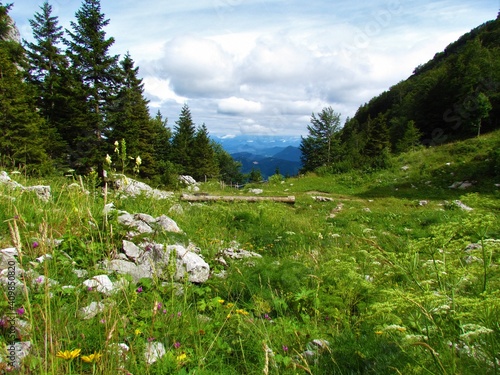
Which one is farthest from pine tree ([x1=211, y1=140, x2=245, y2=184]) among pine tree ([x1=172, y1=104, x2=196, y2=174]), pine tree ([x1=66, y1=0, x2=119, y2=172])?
pine tree ([x1=66, y1=0, x2=119, y2=172])

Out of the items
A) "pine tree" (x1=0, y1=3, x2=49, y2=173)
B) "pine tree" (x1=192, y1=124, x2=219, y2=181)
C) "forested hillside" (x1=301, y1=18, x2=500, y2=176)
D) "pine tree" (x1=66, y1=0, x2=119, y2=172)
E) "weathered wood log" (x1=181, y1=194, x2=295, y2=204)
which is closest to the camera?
"weathered wood log" (x1=181, y1=194, x2=295, y2=204)

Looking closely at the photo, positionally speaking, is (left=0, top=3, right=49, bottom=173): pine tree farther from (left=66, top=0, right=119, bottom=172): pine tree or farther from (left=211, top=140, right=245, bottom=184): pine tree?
(left=211, top=140, right=245, bottom=184): pine tree

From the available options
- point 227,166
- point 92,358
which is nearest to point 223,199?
point 92,358

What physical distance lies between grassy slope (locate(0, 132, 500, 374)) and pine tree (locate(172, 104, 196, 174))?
47.2m

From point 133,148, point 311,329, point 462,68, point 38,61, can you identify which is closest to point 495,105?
point 462,68

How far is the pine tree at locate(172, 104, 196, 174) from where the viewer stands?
5372 centimetres

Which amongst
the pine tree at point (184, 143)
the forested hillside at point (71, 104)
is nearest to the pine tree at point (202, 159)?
the pine tree at point (184, 143)

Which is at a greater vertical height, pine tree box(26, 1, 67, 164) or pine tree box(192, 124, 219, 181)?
pine tree box(26, 1, 67, 164)

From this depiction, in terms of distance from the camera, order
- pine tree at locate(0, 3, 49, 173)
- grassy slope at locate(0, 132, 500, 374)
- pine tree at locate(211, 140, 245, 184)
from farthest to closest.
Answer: pine tree at locate(211, 140, 245, 184), pine tree at locate(0, 3, 49, 173), grassy slope at locate(0, 132, 500, 374)

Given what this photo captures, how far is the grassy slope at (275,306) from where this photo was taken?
1838 mm

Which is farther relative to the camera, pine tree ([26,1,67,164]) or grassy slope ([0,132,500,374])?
pine tree ([26,1,67,164])

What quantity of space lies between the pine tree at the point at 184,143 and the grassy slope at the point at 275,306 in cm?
4718

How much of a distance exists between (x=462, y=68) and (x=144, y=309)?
176 ft

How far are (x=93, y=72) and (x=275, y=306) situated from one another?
102 feet
